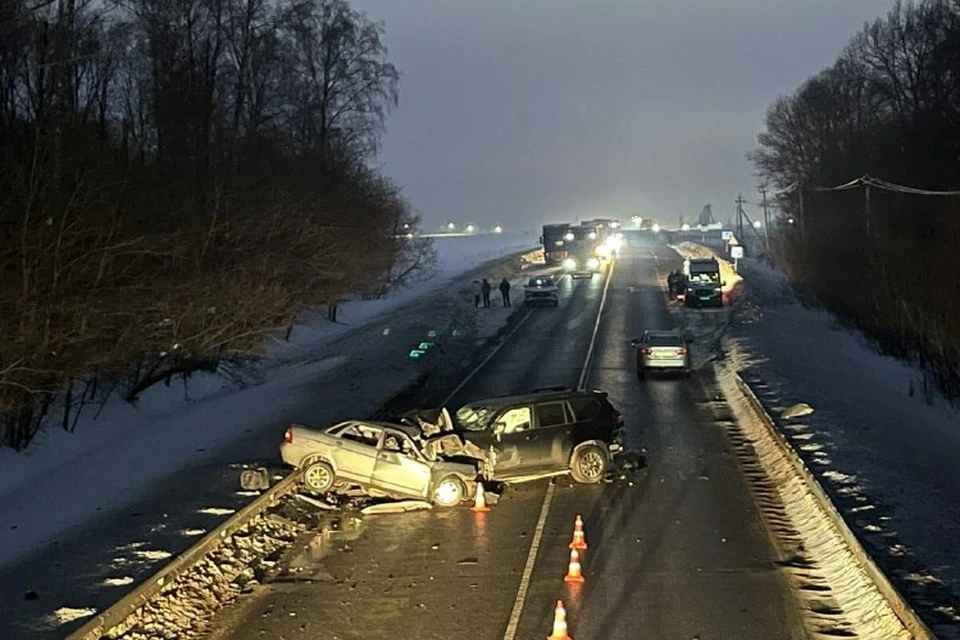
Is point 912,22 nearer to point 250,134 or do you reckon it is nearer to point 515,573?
point 250,134

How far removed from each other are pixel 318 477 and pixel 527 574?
5860mm

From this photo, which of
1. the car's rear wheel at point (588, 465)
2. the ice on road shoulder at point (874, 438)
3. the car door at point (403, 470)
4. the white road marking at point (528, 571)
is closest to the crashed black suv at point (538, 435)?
the car's rear wheel at point (588, 465)

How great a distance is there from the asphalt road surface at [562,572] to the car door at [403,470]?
654mm

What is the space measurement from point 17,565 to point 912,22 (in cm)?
7313

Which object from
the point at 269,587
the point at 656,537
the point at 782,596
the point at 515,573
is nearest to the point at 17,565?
the point at 269,587

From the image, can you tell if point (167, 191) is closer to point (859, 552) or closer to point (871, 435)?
point (871, 435)

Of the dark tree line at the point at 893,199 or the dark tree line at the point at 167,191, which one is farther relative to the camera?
the dark tree line at the point at 893,199

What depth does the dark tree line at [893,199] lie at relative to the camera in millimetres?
37688

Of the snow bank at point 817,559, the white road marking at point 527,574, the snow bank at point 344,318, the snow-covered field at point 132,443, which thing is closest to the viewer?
the snow bank at point 817,559

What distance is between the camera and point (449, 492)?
17.5 meters

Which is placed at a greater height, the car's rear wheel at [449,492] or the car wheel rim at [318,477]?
the car wheel rim at [318,477]

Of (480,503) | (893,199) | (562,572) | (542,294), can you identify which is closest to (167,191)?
(480,503)

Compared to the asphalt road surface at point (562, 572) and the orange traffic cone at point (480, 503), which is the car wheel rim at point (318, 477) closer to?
the asphalt road surface at point (562, 572)

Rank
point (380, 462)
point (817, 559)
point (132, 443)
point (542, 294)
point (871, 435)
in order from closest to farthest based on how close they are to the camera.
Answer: point (817, 559) < point (380, 462) < point (871, 435) < point (132, 443) < point (542, 294)
